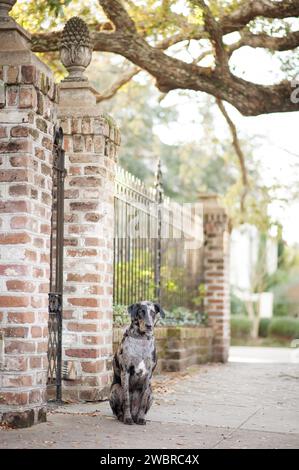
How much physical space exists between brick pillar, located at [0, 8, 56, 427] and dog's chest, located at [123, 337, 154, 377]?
71 cm

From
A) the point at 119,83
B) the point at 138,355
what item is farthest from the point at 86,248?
the point at 119,83

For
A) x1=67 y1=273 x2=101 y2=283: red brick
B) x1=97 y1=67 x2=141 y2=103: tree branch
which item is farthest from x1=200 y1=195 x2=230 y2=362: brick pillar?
x1=67 y1=273 x2=101 y2=283: red brick

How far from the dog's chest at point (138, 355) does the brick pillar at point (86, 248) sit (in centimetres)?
113

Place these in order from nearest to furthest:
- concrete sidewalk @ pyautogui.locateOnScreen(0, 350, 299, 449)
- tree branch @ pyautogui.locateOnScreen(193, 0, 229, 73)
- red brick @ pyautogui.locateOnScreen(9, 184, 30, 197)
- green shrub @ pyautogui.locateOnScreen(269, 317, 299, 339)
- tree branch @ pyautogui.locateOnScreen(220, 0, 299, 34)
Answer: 1. concrete sidewalk @ pyautogui.locateOnScreen(0, 350, 299, 449)
2. red brick @ pyautogui.locateOnScreen(9, 184, 30, 197)
3. tree branch @ pyautogui.locateOnScreen(220, 0, 299, 34)
4. tree branch @ pyautogui.locateOnScreen(193, 0, 229, 73)
5. green shrub @ pyautogui.locateOnScreen(269, 317, 299, 339)

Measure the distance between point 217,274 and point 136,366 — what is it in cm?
775

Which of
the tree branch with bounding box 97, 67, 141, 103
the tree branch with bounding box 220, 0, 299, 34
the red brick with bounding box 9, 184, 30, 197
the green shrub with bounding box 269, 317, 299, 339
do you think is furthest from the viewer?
the green shrub with bounding box 269, 317, 299, 339

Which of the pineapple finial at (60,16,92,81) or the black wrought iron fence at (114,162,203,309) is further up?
the pineapple finial at (60,16,92,81)

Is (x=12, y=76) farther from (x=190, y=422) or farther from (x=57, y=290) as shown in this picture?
(x=190, y=422)

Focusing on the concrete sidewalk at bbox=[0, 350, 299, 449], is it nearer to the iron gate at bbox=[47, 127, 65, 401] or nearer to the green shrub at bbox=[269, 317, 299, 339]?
the iron gate at bbox=[47, 127, 65, 401]

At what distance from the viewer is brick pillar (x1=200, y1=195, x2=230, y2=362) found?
45.1ft

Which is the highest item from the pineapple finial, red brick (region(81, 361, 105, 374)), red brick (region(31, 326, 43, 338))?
the pineapple finial

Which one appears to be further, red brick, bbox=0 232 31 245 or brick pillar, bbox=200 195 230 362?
brick pillar, bbox=200 195 230 362

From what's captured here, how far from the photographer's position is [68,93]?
7691mm
